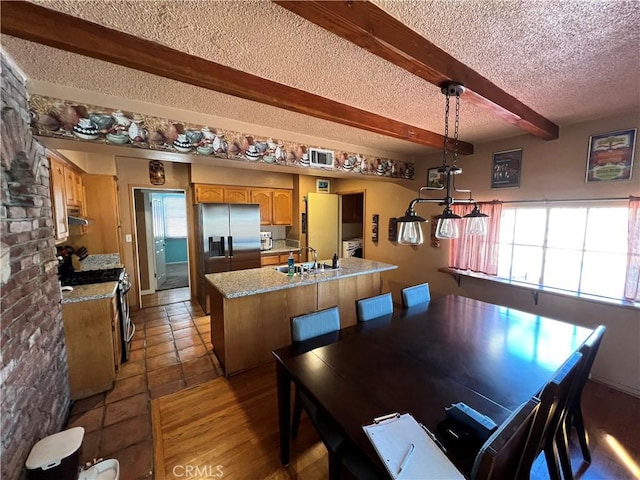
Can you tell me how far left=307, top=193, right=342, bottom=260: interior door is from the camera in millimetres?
5125

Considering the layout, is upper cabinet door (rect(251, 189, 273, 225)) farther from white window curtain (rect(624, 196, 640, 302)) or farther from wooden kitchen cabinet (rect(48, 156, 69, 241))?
white window curtain (rect(624, 196, 640, 302))

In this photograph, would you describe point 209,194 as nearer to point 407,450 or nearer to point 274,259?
point 274,259

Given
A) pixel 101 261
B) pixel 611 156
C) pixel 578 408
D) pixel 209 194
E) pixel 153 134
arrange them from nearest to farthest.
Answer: pixel 578 408 → pixel 153 134 → pixel 611 156 → pixel 101 261 → pixel 209 194

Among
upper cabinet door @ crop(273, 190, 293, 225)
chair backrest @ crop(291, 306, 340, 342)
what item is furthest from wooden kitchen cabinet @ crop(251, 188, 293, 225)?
chair backrest @ crop(291, 306, 340, 342)

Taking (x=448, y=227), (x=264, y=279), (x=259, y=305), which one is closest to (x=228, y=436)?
(x=259, y=305)

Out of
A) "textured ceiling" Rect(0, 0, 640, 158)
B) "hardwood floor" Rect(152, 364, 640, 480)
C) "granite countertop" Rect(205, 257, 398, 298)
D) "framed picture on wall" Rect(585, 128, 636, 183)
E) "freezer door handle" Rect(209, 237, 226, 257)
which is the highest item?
"textured ceiling" Rect(0, 0, 640, 158)

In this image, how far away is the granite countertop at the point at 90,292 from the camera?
2.20m

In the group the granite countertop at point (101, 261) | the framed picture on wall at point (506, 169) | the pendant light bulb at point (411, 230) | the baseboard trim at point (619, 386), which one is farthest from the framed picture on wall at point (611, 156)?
the granite countertop at point (101, 261)

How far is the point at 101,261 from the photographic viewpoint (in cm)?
354

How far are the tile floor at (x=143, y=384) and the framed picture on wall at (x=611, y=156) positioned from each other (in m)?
4.15

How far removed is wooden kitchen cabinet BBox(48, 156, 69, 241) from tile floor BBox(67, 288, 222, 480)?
145 cm

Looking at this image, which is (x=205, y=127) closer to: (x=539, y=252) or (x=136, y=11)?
(x=136, y=11)

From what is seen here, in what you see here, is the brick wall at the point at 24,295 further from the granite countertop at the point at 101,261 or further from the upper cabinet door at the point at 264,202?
the upper cabinet door at the point at 264,202

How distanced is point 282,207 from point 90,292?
132 inches
